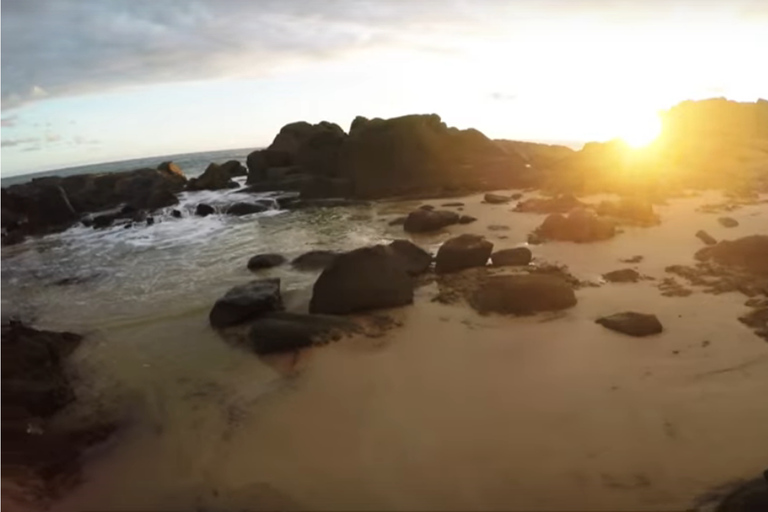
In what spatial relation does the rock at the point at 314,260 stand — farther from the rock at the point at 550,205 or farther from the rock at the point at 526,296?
the rock at the point at 550,205

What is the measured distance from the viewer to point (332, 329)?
31.6 ft

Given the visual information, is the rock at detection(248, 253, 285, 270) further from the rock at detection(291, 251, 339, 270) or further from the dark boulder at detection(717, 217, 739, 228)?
the dark boulder at detection(717, 217, 739, 228)

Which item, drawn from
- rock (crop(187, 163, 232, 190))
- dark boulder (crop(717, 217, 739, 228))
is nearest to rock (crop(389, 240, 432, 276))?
dark boulder (crop(717, 217, 739, 228))

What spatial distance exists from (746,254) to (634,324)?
4588mm

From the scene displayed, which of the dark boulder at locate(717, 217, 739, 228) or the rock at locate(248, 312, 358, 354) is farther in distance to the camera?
the dark boulder at locate(717, 217, 739, 228)

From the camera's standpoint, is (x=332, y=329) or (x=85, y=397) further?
(x=332, y=329)

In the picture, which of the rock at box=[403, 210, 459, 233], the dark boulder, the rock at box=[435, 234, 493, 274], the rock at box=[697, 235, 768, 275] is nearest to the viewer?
the rock at box=[697, 235, 768, 275]

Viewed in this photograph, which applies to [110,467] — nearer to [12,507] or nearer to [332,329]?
[12,507]

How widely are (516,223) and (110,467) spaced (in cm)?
1435

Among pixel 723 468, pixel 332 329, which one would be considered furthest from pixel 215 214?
pixel 723 468

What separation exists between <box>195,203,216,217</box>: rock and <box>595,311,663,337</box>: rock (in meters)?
21.2

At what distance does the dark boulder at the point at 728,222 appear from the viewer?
15.9 meters

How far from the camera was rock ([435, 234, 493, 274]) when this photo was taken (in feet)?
42.3

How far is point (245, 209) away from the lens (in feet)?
86.1
